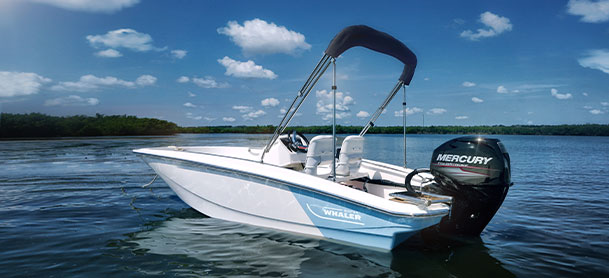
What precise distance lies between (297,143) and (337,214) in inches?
91.2

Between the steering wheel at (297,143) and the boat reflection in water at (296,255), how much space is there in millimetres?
1603

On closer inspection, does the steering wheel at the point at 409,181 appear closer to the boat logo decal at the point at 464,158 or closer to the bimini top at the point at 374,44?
the boat logo decal at the point at 464,158

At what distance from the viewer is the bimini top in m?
4.57

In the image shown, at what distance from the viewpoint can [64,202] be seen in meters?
7.28

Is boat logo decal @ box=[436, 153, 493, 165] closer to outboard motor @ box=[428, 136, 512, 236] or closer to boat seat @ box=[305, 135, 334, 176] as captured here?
outboard motor @ box=[428, 136, 512, 236]

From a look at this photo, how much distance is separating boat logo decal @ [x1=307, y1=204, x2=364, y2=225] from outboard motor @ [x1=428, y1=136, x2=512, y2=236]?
1080 millimetres

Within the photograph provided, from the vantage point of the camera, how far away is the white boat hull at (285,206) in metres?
4.11

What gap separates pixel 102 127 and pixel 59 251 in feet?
156

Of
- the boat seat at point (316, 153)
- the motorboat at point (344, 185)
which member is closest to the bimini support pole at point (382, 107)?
the motorboat at point (344, 185)

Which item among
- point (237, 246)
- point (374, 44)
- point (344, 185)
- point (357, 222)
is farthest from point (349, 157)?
point (237, 246)

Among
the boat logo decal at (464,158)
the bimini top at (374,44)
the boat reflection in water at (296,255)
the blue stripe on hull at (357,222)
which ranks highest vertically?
the bimini top at (374,44)

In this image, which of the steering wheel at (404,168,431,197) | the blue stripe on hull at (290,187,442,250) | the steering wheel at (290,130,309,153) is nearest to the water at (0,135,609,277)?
the blue stripe on hull at (290,187,442,250)

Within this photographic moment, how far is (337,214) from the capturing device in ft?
14.3

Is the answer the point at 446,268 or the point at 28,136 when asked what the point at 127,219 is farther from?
the point at 28,136
